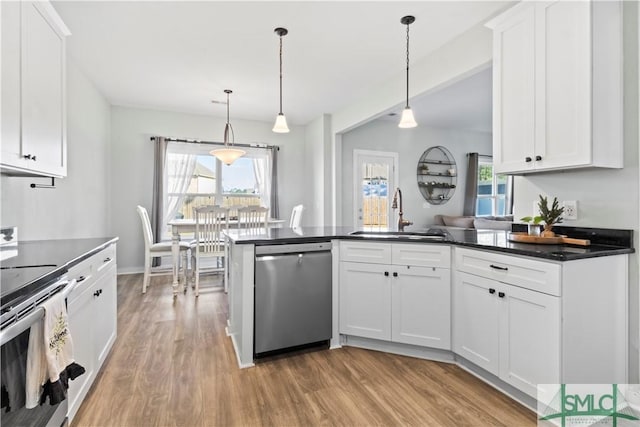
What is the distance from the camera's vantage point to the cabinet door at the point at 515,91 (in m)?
2.01

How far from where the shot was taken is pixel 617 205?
1856 millimetres

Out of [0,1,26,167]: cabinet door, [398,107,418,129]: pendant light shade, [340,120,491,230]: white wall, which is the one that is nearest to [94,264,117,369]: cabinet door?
[0,1,26,167]: cabinet door

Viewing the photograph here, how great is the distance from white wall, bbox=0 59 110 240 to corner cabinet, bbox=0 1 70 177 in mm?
511

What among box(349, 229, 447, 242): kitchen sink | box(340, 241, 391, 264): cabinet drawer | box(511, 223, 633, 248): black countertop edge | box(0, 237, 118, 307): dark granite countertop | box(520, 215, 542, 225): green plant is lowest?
box(340, 241, 391, 264): cabinet drawer

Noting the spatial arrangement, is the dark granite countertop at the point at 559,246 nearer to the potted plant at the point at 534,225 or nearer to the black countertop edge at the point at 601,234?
the black countertop edge at the point at 601,234

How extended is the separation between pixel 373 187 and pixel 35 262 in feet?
16.9

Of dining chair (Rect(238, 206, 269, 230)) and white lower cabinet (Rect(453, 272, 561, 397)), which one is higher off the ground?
dining chair (Rect(238, 206, 269, 230))

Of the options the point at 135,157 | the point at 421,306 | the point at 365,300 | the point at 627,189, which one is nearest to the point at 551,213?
the point at 627,189

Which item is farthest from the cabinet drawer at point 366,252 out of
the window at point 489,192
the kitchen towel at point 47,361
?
the window at point 489,192

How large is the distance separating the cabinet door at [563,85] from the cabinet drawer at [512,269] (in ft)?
2.03

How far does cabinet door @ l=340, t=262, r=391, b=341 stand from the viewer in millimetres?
2391

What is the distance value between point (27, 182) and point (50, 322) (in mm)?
1811

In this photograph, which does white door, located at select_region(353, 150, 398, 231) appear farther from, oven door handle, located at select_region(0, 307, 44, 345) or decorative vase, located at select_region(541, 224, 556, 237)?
oven door handle, located at select_region(0, 307, 44, 345)

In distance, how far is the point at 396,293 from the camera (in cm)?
236
